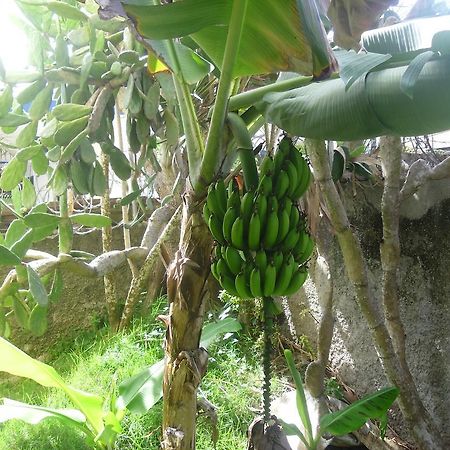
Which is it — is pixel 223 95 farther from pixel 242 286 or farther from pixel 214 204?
pixel 242 286

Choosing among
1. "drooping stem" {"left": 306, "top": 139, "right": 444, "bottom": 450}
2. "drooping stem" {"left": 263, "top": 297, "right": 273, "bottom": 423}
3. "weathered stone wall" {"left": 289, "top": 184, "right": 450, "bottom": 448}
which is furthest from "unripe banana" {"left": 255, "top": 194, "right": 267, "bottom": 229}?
"weathered stone wall" {"left": 289, "top": 184, "right": 450, "bottom": 448}

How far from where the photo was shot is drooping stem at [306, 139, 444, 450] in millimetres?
1198

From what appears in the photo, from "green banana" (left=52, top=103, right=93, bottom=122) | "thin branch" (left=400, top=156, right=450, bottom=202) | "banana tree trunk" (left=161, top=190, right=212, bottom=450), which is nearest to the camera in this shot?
"banana tree trunk" (left=161, top=190, right=212, bottom=450)

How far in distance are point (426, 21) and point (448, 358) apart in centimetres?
131

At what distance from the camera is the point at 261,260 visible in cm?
64

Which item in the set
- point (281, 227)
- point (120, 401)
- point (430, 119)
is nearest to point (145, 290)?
point (120, 401)

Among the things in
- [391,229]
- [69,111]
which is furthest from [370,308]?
[69,111]

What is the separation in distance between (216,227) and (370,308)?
0.73 metres

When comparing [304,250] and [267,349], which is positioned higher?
[304,250]

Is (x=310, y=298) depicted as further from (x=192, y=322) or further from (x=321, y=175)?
(x=192, y=322)

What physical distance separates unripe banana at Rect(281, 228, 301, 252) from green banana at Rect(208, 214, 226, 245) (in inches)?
3.3

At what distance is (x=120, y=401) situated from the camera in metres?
1.25

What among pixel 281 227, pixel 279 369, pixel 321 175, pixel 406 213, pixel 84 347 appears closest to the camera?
pixel 281 227

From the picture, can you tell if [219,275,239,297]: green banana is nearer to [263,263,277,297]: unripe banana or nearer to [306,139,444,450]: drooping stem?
[263,263,277,297]: unripe banana
